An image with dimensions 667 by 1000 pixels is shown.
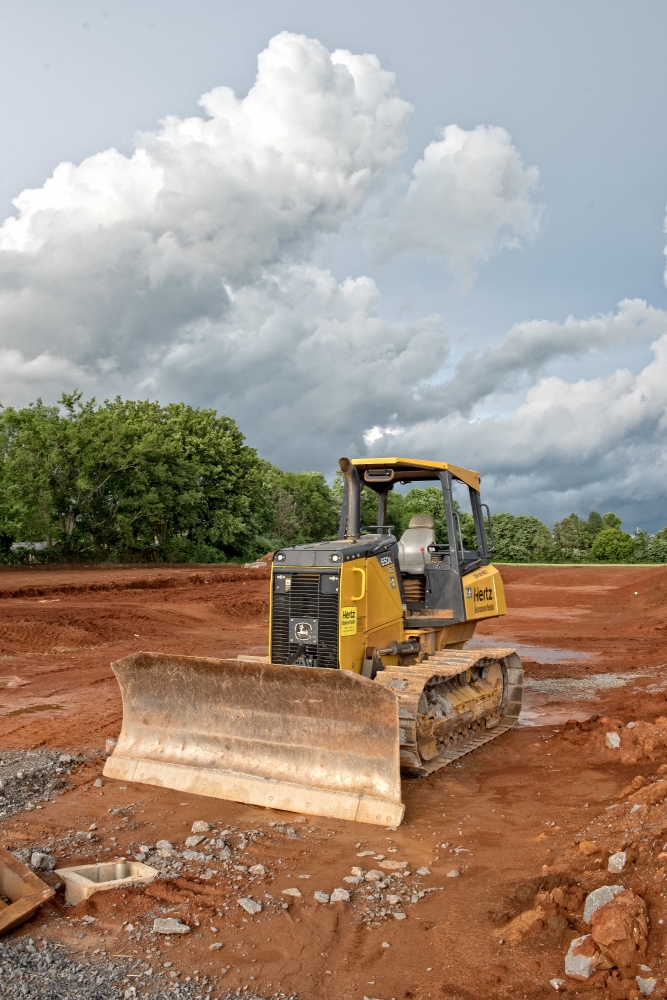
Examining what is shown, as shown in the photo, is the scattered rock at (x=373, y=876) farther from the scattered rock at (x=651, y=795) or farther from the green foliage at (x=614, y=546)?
the green foliage at (x=614, y=546)

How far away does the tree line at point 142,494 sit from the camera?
34.7m

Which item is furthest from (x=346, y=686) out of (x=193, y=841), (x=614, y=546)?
(x=614, y=546)

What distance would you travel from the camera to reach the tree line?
3469cm

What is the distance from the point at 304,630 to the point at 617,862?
3.92 metres

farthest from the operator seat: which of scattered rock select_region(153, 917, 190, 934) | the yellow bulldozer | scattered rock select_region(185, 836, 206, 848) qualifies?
scattered rock select_region(153, 917, 190, 934)

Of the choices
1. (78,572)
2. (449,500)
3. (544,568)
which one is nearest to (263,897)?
(449,500)

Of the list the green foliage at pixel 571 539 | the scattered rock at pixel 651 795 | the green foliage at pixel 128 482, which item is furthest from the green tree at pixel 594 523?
the scattered rock at pixel 651 795

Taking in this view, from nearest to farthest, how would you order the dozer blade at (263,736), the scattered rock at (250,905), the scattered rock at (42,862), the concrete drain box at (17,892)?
the concrete drain box at (17,892) → the scattered rock at (250,905) → the scattered rock at (42,862) → the dozer blade at (263,736)

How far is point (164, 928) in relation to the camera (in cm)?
466

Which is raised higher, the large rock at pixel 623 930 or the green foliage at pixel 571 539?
the green foliage at pixel 571 539

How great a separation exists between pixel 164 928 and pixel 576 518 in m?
64.5

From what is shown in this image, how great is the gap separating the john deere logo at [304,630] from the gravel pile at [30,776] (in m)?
2.66

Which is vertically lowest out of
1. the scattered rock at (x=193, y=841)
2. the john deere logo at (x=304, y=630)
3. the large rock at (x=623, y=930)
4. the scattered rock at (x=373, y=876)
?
the scattered rock at (x=373, y=876)

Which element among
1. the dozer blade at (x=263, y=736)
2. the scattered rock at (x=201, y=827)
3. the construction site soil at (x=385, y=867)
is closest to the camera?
the construction site soil at (x=385, y=867)
